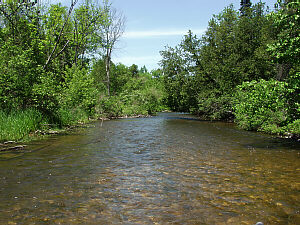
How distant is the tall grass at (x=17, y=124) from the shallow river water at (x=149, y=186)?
2.27 meters

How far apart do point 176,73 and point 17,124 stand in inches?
997

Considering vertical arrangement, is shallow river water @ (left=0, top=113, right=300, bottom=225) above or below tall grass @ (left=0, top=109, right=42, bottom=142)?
below

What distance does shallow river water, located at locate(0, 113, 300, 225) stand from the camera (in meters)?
5.67

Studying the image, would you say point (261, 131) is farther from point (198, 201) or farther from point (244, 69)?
point (198, 201)

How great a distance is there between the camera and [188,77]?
35.5m

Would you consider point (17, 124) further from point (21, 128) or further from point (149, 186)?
point (149, 186)

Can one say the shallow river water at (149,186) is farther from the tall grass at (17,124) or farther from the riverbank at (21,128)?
the tall grass at (17,124)

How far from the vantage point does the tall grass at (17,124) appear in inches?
557

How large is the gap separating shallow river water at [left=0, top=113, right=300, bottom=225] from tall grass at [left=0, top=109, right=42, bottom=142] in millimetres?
2272

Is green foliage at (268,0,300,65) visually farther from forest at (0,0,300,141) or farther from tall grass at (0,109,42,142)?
tall grass at (0,109,42,142)

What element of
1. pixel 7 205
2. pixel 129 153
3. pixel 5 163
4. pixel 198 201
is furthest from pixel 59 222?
pixel 129 153

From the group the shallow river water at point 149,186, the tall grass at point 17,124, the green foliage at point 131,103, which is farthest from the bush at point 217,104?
the tall grass at point 17,124

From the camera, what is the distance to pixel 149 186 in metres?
7.72

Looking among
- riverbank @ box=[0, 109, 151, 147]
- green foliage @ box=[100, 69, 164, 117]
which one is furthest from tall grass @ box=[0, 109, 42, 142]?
green foliage @ box=[100, 69, 164, 117]
